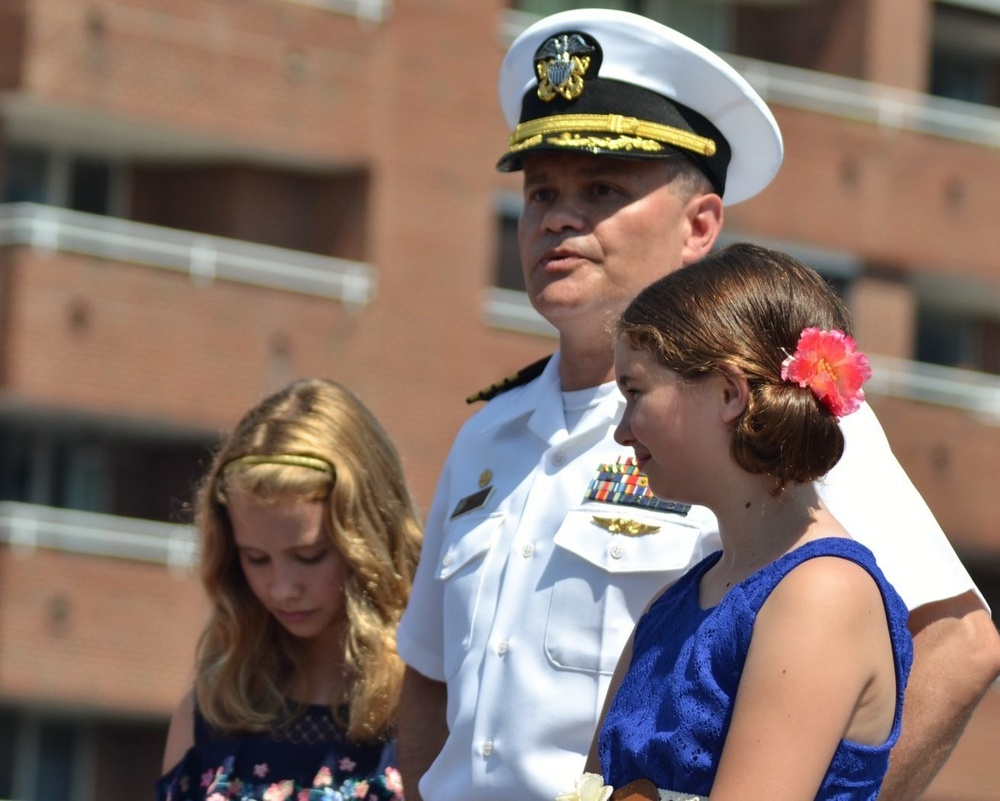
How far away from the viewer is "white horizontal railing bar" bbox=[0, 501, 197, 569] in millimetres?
20141

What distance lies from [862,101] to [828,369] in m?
20.6

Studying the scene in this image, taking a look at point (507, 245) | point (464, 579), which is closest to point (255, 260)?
point (507, 245)

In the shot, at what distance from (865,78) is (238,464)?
19431 mm

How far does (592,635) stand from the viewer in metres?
4.61

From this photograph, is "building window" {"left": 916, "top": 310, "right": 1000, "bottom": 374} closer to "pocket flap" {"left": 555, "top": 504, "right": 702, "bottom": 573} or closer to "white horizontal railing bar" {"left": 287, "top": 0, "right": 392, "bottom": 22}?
"white horizontal railing bar" {"left": 287, "top": 0, "right": 392, "bottom": 22}

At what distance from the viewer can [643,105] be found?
4996 mm

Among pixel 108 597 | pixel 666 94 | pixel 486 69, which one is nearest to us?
pixel 666 94

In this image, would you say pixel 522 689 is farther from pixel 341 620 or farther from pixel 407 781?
pixel 341 620

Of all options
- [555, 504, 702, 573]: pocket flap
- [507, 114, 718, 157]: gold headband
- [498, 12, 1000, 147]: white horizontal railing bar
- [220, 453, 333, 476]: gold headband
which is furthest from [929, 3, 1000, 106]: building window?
[555, 504, 702, 573]: pocket flap

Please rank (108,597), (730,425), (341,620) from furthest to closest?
1. (108,597)
2. (341,620)
3. (730,425)

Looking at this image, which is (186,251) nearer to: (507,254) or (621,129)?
(507,254)

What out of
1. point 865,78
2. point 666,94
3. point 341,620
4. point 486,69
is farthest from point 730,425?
point 865,78

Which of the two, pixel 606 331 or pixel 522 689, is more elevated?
pixel 606 331

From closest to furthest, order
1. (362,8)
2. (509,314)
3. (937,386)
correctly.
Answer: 1. (362,8)
2. (509,314)
3. (937,386)
